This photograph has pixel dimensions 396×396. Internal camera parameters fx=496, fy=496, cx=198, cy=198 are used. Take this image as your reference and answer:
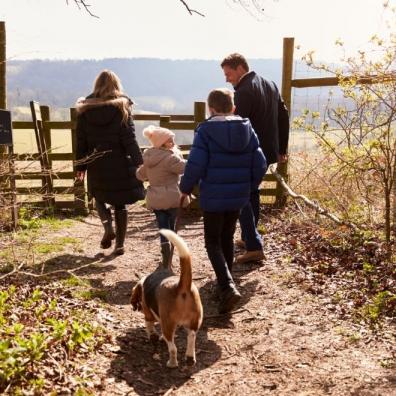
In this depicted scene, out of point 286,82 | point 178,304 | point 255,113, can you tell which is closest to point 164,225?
point 255,113

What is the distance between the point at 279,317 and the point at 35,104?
255 inches

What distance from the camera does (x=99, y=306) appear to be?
4.77 metres

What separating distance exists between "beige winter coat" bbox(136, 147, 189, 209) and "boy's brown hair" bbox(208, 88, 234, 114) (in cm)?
108

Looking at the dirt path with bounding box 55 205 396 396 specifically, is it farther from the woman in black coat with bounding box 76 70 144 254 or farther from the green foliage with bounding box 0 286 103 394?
the woman in black coat with bounding box 76 70 144 254

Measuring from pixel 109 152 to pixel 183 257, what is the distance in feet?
10.3

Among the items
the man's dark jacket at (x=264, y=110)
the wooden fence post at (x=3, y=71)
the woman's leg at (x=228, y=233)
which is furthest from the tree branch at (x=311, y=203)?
the wooden fence post at (x=3, y=71)

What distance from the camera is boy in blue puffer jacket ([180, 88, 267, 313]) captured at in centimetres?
442

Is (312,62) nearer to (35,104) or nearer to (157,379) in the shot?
(157,379)

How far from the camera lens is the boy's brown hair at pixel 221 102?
14.7ft

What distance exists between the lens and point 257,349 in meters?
4.11

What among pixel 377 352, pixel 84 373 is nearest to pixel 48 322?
pixel 84 373

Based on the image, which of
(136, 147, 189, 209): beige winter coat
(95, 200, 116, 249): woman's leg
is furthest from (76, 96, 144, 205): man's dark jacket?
(136, 147, 189, 209): beige winter coat

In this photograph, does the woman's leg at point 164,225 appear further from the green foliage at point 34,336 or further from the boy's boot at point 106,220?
the green foliage at point 34,336

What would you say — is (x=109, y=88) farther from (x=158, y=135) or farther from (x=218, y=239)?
(x=218, y=239)
